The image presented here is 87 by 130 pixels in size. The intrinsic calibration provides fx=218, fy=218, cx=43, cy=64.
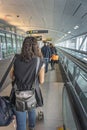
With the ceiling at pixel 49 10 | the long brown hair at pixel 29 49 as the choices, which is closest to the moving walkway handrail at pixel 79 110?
the long brown hair at pixel 29 49

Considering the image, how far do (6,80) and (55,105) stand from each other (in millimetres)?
2994

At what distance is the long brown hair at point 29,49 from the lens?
2641 millimetres

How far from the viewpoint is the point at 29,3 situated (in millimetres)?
6438

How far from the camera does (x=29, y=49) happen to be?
2693mm

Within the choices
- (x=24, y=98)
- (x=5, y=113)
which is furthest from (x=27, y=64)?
(x=5, y=113)

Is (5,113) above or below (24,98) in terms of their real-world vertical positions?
below

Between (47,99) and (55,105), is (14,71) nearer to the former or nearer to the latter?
(55,105)

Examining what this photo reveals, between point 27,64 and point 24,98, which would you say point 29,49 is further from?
point 24,98

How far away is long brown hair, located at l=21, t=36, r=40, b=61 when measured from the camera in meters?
2.64

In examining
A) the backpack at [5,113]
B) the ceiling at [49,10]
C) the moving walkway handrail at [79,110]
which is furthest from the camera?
the ceiling at [49,10]

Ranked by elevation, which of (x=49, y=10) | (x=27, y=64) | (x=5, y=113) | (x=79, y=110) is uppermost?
(x=49, y=10)

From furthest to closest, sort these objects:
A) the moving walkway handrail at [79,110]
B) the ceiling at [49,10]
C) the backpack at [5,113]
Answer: the ceiling at [49,10] < the moving walkway handrail at [79,110] < the backpack at [5,113]

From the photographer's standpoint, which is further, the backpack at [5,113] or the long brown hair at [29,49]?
the long brown hair at [29,49]

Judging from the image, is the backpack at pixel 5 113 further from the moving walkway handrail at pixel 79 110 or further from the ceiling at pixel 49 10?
the ceiling at pixel 49 10
